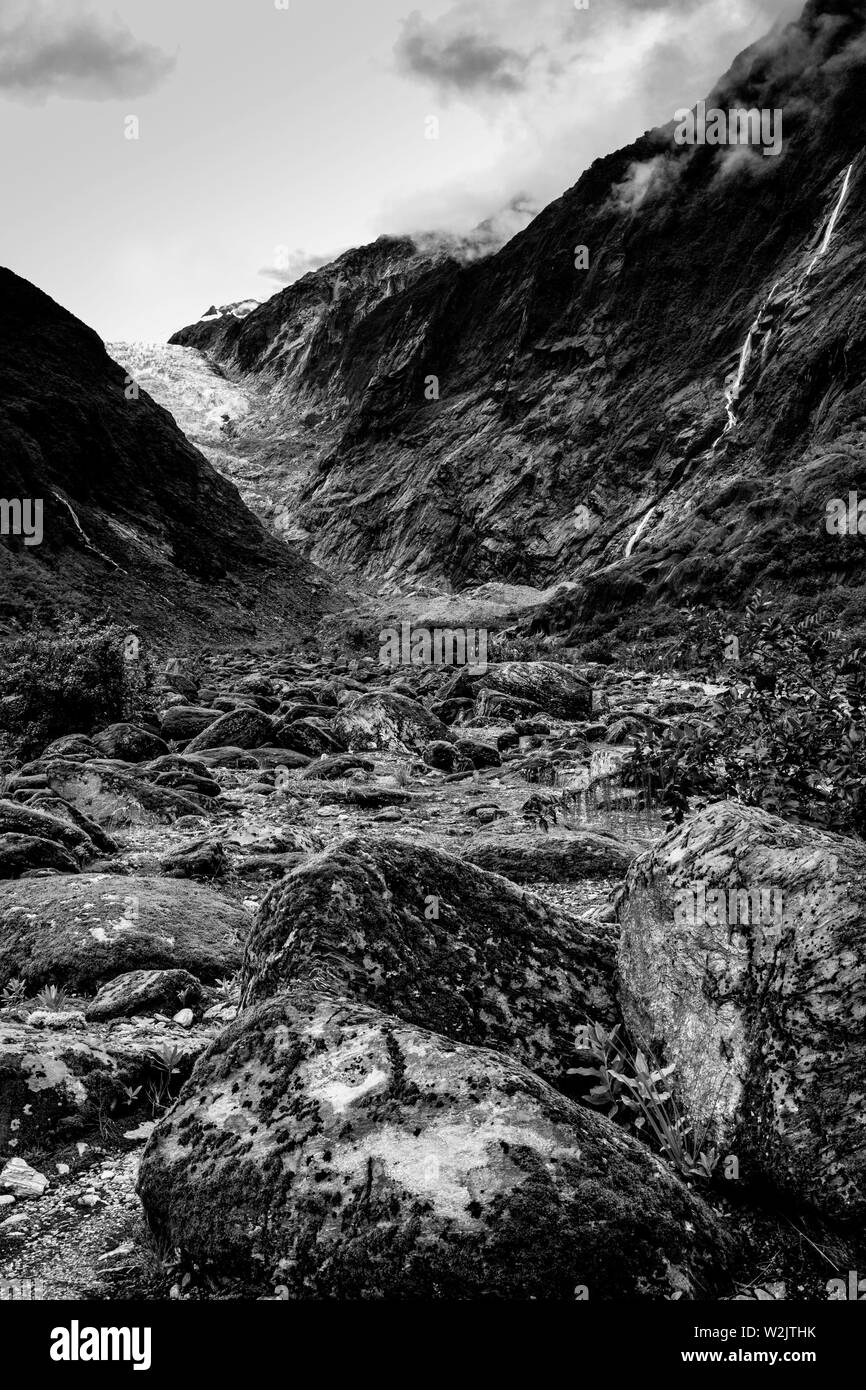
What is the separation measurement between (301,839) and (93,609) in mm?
45005

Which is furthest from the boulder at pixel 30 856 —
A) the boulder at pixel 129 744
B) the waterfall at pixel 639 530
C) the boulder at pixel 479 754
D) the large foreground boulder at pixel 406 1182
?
the waterfall at pixel 639 530

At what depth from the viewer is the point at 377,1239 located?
2658mm

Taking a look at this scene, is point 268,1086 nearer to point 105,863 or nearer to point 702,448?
point 105,863

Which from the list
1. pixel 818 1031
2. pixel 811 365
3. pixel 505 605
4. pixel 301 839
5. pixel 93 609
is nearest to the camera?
pixel 818 1031

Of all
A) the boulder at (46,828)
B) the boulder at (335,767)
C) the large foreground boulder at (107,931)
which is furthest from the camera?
the boulder at (335,767)

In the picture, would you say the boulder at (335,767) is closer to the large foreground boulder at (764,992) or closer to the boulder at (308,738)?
the boulder at (308,738)

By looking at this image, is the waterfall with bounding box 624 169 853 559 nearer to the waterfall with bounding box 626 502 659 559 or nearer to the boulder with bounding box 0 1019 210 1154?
the waterfall with bounding box 626 502 659 559

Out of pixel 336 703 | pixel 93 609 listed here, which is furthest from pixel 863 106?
pixel 336 703

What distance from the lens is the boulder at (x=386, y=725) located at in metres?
19.0

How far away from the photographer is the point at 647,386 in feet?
263

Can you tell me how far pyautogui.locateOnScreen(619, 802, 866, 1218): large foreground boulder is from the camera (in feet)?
10.6

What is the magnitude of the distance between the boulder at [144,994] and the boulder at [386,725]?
12868mm

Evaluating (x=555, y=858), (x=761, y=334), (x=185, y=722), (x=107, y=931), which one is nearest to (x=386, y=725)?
(x=185, y=722)

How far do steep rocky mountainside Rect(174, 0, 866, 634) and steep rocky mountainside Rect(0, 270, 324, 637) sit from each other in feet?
62.8
